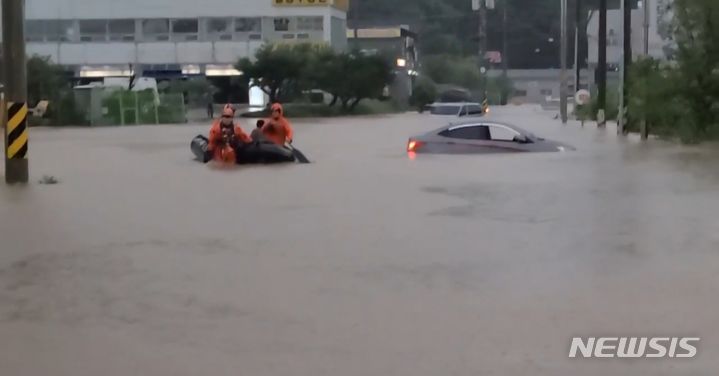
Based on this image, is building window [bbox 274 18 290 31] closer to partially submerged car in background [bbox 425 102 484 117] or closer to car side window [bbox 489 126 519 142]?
partially submerged car in background [bbox 425 102 484 117]

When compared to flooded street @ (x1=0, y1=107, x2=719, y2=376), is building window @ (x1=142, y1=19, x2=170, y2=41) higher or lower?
higher

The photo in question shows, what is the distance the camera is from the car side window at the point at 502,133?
29234 millimetres

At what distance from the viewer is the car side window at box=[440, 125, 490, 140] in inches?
1144

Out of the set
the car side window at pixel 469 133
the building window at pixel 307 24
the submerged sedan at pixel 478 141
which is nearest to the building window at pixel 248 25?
the building window at pixel 307 24

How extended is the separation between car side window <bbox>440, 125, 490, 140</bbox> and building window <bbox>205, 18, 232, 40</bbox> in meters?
50.6

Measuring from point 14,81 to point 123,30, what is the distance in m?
59.1

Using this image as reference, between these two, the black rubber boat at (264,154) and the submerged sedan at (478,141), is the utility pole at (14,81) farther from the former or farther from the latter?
the submerged sedan at (478,141)

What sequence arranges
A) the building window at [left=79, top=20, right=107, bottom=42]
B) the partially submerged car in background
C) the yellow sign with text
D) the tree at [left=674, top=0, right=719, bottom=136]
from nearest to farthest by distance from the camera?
the tree at [left=674, top=0, right=719, bottom=136]
the partially submerged car in background
the yellow sign with text
the building window at [left=79, top=20, right=107, bottom=42]

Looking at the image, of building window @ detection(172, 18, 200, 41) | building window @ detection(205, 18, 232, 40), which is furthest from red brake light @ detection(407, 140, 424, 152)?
building window @ detection(172, 18, 200, 41)

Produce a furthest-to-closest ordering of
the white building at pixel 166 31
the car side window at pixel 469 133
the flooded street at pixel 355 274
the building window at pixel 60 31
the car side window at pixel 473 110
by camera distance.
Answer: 1. the building window at pixel 60 31
2. the white building at pixel 166 31
3. the car side window at pixel 473 110
4. the car side window at pixel 469 133
5. the flooded street at pixel 355 274

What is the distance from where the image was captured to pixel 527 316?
9.20 metres

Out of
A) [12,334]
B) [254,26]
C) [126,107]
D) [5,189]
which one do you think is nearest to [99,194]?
[5,189]

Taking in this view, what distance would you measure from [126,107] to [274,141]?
32.7 meters

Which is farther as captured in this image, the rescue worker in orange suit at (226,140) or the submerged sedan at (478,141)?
the submerged sedan at (478,141)
